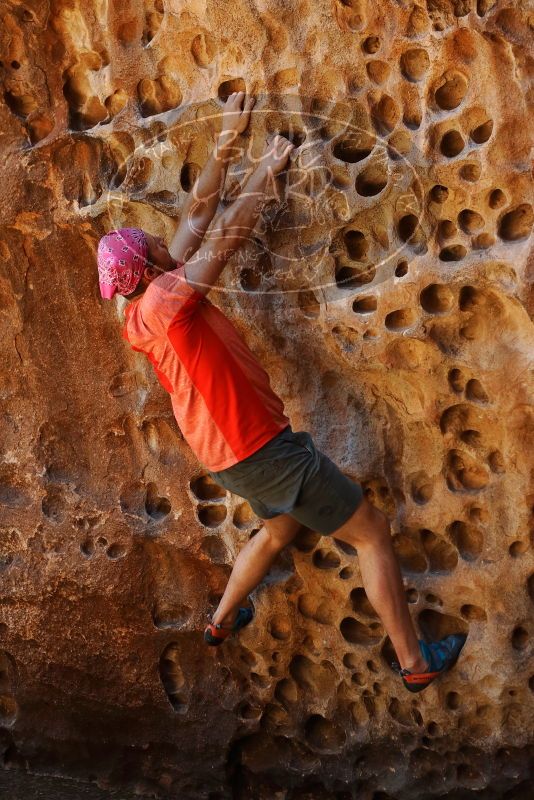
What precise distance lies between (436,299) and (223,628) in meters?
1.36

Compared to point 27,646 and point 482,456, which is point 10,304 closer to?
point 27,646

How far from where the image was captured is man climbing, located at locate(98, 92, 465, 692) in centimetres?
293

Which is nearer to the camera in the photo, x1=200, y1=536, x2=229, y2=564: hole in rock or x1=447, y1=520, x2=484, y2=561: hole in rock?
x1=447, y1=520, x2=484, y2=561: hole in rock

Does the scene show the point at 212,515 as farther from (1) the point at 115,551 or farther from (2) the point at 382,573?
(2) the point at 382,573

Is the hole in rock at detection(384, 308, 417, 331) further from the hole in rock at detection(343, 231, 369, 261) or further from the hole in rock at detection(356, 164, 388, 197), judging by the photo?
the hole in rock at detection(356, 164, 388, 197)

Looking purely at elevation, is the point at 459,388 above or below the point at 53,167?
below

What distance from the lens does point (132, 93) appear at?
3.41 metres

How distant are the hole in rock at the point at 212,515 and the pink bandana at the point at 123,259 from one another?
3.23 ft

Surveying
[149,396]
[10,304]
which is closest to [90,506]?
[149,396]

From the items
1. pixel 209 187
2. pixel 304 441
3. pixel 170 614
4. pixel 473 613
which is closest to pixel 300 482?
pixel 304 441

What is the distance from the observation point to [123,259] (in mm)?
2938

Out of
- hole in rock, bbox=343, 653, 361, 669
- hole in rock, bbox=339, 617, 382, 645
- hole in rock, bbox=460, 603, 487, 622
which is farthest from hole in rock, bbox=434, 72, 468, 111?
hole in rock, bbox=343, 653, 361, 669

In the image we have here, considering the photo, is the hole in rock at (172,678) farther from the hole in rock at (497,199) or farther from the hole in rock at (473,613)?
the hole in rock at (497,199)

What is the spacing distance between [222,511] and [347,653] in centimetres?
67
